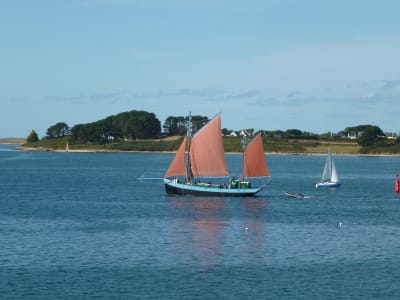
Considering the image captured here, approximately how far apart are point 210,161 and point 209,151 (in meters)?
1.34

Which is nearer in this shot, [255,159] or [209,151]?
[209,151]

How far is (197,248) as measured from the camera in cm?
5822

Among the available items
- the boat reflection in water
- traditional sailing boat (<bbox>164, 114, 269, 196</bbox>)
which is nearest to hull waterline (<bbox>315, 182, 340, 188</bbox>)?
traditional sailing boat (<bbox>164, 114, 269, 196</bbox>)

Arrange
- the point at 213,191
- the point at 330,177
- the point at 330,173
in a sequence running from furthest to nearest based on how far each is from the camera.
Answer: the point at 330,173 → the point at 330,177 → the point at 213,191

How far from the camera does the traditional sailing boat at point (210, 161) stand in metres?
100

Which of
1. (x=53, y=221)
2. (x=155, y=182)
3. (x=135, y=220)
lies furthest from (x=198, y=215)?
(x=155, y=182)

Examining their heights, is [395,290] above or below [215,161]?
below

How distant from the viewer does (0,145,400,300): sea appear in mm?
45844

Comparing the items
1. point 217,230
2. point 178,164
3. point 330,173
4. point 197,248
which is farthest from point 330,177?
point 197,248

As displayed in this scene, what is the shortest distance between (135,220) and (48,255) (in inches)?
839

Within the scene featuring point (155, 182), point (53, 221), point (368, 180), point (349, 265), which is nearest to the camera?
point (349, 265)

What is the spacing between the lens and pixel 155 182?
455ft

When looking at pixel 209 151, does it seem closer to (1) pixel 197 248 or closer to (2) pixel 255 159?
(2) pixel 255 159

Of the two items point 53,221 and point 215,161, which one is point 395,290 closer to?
point 53,221
